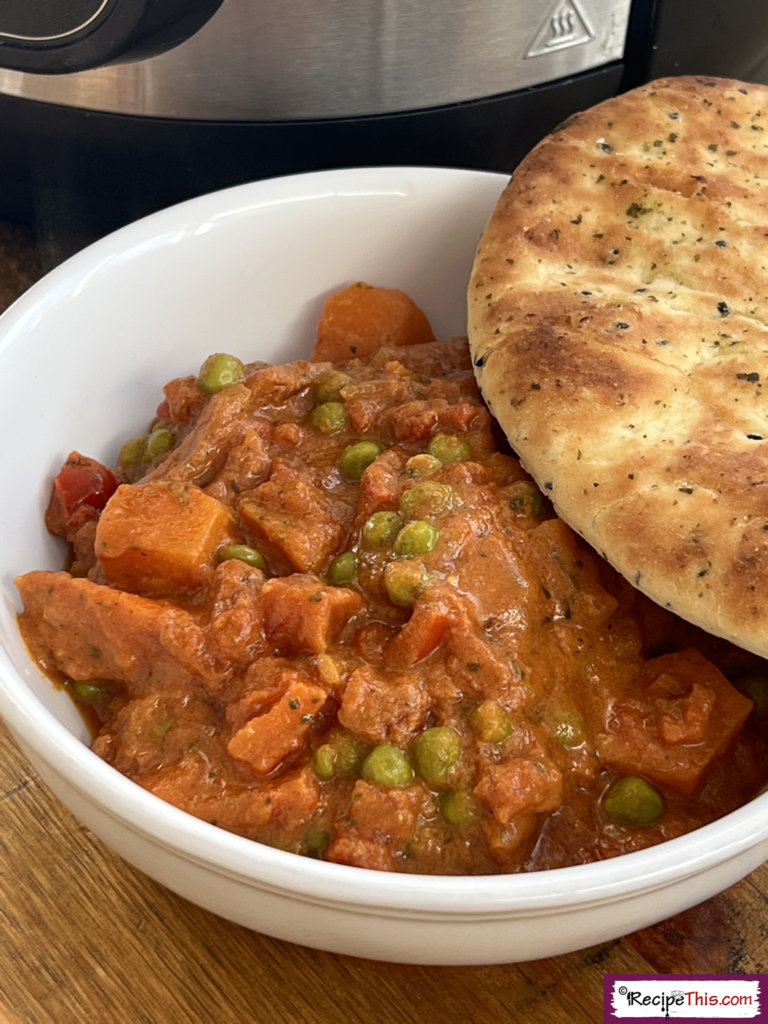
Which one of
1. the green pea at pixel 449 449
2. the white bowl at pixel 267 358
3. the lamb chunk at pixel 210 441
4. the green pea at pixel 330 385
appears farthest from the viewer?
the green pea at pixel 330 385

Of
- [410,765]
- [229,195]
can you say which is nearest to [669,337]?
[410,765]

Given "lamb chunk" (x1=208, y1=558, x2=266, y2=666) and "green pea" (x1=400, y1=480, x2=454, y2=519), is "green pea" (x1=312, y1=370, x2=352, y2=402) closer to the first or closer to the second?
"green pea" (x1=400, y1=480, x2=454, y2=519)

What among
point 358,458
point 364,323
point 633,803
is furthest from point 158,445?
point 633,803

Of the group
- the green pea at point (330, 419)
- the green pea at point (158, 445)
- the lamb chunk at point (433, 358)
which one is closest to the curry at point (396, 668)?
the green pea at point (330, 419)

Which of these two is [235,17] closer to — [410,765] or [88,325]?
[88,325]

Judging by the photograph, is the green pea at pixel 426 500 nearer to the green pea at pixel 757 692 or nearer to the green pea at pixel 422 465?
the green pea at pixel 422 465

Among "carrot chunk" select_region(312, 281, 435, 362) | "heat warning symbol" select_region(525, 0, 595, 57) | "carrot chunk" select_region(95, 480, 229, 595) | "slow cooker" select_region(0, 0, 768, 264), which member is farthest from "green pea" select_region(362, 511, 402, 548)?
"heat warning symbol" select_region(525, 0, 595, 57)

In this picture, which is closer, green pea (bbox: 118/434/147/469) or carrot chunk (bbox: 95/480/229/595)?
carrot chunk (bbox: 95/480/229/595)
